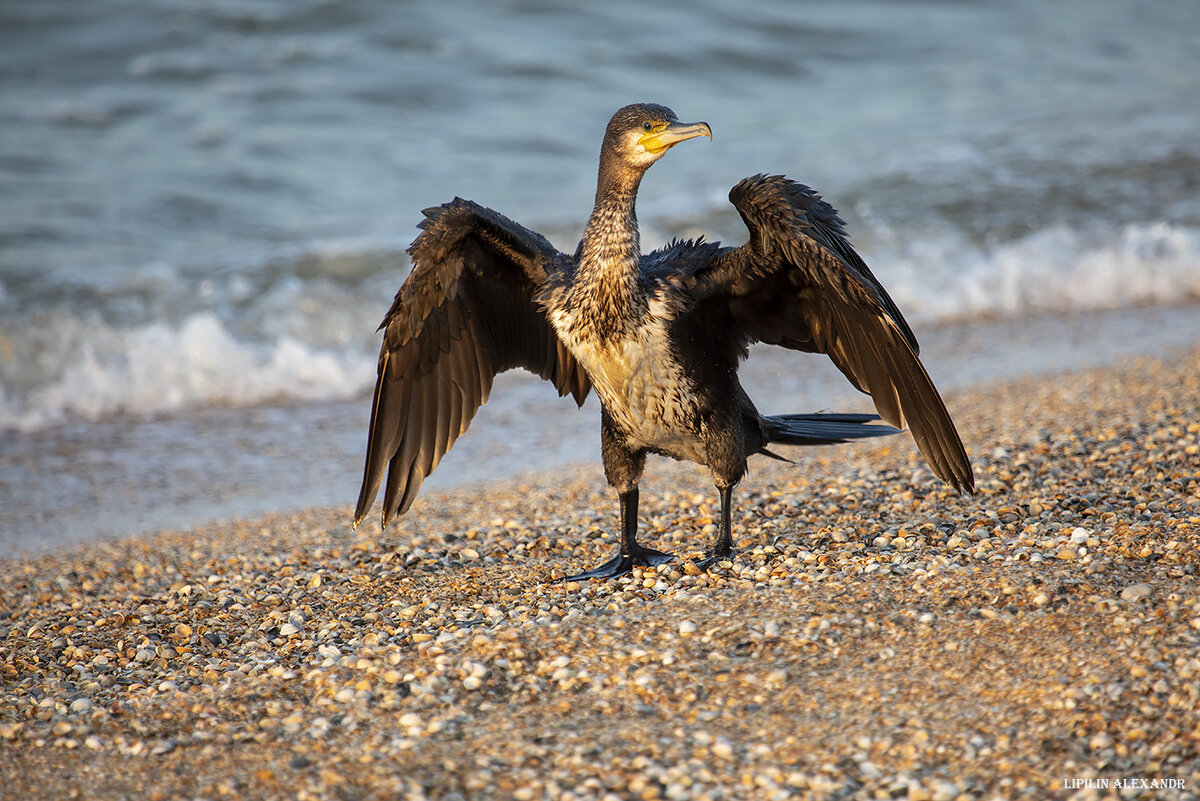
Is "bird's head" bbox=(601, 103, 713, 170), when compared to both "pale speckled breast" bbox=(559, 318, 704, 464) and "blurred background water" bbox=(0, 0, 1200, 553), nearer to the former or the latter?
"pale speckled breast" bbox=(559, 318, 704, 464)

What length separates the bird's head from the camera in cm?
448

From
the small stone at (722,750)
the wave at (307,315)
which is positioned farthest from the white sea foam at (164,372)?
the small stone at (722,750)

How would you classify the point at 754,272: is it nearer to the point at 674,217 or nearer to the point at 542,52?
the point at 674,217

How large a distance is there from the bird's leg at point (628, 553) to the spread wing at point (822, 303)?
0.86m

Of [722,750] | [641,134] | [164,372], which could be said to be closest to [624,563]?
[722,750]

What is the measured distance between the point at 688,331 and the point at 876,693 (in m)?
1.56

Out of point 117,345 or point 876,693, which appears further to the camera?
point 117,345

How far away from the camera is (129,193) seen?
12.0 meters

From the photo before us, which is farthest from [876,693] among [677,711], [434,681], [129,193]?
[129,193]

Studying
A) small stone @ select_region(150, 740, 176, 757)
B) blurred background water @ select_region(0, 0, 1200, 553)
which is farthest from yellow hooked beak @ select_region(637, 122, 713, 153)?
blurred background water @ select_region(0, 0, 1200, 553)

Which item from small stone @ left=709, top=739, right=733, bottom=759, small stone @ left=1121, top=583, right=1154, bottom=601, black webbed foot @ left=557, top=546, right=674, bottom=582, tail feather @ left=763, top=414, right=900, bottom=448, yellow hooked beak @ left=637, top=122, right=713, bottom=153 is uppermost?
yellow hooked beak @ left=637, top=122, right=713, bottom=153

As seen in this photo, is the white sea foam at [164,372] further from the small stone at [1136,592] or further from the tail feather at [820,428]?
the small stone at [1136,592]

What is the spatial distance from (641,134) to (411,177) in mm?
8758

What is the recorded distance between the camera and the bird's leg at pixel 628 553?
4.73 metres
